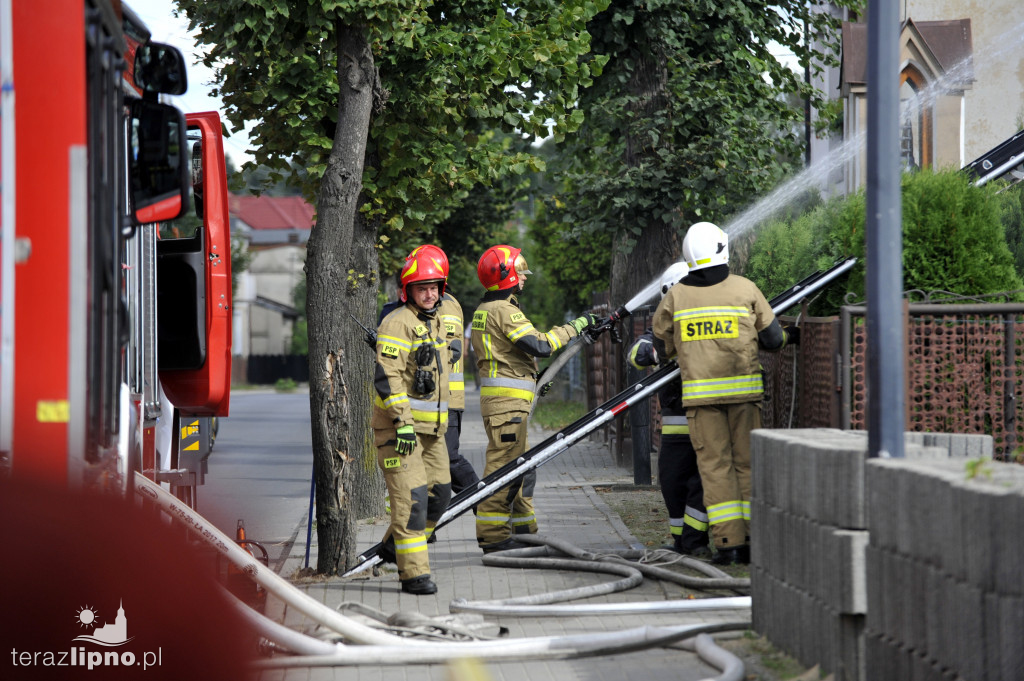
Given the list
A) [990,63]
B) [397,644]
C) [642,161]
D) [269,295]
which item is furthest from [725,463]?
[269,295]

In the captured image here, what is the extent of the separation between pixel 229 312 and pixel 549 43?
3419 millimetres

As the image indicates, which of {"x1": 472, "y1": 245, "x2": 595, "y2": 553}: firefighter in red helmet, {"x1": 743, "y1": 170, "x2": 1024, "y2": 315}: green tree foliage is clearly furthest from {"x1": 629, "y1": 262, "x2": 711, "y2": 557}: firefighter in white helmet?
{"x1": 743, "y1": 170, "x2": 1024, "y2": 315}: green tree foliage

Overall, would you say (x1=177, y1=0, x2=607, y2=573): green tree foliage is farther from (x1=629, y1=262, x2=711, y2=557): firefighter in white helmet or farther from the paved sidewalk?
(x1=629, y1=262, x2=711, y2=557): firefighter in white helmet

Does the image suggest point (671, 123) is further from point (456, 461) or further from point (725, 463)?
point (725, 463)

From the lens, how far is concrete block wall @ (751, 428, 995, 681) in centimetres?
415

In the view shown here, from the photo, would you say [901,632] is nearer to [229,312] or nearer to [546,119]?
[229,312]

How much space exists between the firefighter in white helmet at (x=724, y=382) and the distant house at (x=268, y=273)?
65334 mm

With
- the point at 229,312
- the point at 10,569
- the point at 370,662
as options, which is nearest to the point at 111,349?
the point at 10,569

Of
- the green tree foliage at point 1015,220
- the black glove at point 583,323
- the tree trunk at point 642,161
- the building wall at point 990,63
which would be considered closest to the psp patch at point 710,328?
the black glove at point 583,323

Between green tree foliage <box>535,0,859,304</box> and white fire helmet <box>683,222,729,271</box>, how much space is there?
18.5ft

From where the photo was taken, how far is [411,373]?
282 inches

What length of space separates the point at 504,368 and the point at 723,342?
5.56 feet

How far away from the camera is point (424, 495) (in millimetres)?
6961

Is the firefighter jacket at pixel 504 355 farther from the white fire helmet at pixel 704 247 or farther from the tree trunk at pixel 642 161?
the tree trunk at pixel 642 161
